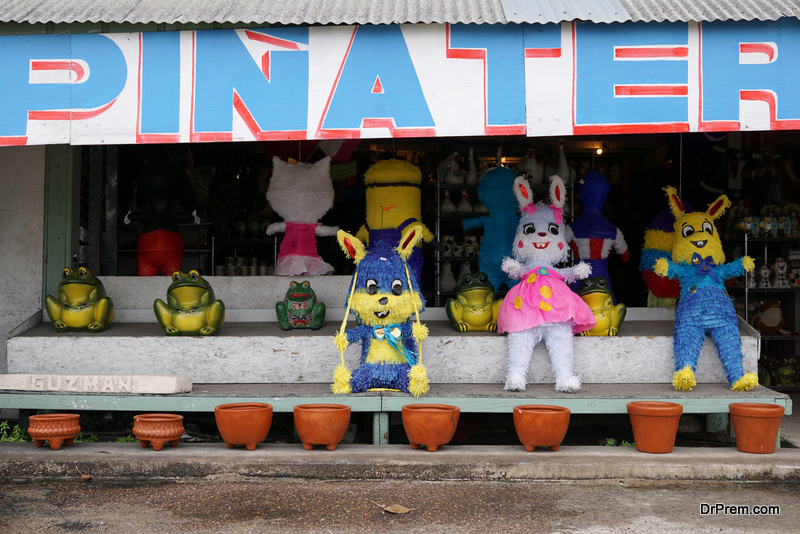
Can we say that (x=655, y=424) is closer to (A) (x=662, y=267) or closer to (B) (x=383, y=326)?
(A) (x=662, y=267)

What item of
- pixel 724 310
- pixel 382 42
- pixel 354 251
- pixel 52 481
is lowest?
pixel 52 481

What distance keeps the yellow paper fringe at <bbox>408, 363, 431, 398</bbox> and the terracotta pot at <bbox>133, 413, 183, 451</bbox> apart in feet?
4.97

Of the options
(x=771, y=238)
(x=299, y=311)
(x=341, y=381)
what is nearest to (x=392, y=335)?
(x=341, y=381)

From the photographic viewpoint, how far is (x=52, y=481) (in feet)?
14.3

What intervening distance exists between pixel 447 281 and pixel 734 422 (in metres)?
2.99

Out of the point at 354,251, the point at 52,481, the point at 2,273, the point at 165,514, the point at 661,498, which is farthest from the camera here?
the point at 2,273

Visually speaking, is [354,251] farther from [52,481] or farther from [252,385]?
[52,481]

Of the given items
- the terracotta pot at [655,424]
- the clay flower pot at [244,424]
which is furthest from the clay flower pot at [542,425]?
the clay flower pot at [244,424]

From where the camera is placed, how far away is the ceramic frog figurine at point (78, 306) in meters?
5.54

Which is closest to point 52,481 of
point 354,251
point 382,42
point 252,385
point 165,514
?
point 165,514

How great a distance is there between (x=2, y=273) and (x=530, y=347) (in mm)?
4350

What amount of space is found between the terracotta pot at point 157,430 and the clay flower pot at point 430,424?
1471 mm

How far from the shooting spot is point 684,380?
195 inches

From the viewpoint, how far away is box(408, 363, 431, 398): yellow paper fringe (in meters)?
4.73
